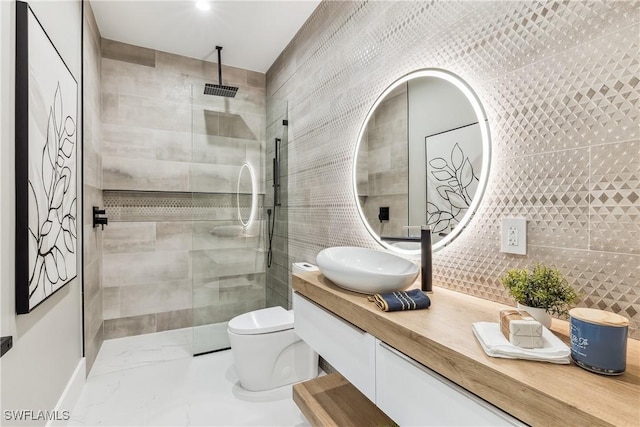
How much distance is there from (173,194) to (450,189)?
8.84ft

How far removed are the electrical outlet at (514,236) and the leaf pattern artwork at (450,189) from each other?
0.64ft

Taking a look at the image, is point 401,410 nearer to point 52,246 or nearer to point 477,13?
point 477,13

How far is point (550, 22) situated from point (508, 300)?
3.10 ft

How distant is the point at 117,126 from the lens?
9.59ft

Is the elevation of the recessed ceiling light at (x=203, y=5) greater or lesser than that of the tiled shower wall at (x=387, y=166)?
greater

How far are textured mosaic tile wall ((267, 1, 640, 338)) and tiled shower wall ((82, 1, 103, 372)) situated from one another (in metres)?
2.07

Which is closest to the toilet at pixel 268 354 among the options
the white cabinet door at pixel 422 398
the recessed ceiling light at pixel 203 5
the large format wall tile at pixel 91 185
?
the large format wall tile at pixel 91 185

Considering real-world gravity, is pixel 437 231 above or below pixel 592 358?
above

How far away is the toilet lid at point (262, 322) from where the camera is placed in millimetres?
2078

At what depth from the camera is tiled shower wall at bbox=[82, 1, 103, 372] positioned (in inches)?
87.5

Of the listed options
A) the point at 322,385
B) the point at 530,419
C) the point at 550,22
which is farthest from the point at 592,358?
the point at 322,385

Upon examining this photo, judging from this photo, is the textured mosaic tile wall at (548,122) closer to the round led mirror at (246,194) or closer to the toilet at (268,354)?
the toilet at (268,354)

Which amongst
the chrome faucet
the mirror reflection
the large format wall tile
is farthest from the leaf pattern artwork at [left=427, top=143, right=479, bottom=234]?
the large format wall tile

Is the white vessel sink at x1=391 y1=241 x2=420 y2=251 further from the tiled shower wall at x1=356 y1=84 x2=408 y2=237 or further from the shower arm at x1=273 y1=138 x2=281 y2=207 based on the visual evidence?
the shower arm at x1=273 y1=138 x2=281 y2=207
